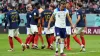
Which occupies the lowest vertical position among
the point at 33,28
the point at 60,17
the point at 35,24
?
the point at 33,28

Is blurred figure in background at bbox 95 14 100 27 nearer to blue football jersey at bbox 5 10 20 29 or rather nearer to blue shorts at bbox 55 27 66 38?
blue football jersey at bbox 5 10 20 29

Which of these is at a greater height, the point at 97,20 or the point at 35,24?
the point at 97,20

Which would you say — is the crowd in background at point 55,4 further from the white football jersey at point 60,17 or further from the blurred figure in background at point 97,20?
the white football jersey at point 60,17

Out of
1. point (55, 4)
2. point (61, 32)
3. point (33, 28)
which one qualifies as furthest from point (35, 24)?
point (55, 4)

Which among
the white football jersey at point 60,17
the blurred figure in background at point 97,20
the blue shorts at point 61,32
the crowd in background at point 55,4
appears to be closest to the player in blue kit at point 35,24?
the blue shorts at point 61,32

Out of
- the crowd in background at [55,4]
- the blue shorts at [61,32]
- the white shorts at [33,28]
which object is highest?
the crowd in background at [55,4]

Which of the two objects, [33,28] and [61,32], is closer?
[61,32]

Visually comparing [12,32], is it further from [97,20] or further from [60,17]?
[97,20]

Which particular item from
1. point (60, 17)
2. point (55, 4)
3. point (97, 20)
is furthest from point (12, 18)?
point (55, 4)

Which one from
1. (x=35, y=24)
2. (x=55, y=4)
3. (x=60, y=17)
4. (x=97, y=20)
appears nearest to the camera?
(x=60, y=17)

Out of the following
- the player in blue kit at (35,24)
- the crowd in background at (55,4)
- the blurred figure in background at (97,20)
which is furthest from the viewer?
the crowd in background at (55,4)

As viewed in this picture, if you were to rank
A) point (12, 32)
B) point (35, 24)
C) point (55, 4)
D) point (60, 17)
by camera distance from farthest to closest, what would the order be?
1. point (55, 4)
2. point (35, 24)
3. point (12, 32)
4. point (60, 17)

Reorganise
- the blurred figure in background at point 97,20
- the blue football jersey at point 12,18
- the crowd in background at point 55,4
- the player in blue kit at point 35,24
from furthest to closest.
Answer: the crowd in background at point 55,4 → the blurred figure in background at point 97,20 → the player in blue kit at point 35,24 → the blue football jersey at point 12,18

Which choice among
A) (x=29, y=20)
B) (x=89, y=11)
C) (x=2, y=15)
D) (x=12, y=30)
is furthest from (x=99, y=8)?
(x=12, y=30)
